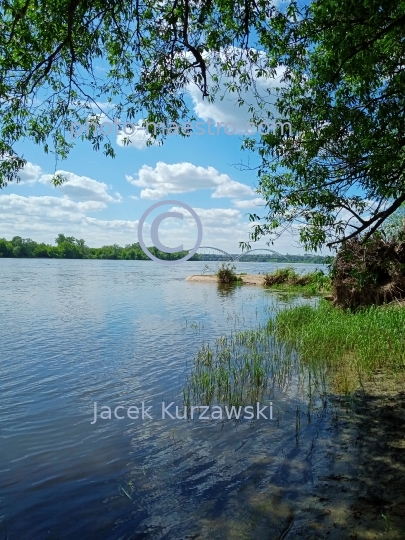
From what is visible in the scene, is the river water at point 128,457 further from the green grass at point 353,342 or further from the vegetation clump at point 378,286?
the vegetation clump at point 378,286

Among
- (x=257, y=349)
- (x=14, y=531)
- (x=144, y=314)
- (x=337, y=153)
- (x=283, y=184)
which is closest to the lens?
(x=14, y=531)

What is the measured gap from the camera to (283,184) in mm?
7594

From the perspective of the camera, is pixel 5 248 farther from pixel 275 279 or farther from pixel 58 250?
pixel 275 279

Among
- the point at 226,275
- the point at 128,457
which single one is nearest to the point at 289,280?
the point at 226,275

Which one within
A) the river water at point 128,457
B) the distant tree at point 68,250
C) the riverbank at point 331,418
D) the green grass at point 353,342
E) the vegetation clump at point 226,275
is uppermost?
the distant tree at point 68,250

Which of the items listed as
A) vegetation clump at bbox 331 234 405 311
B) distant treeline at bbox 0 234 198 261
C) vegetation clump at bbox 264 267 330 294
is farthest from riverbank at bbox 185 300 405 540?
distant treeline at bbox 0 234 198 261

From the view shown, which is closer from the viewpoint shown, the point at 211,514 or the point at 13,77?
the point at 211,514

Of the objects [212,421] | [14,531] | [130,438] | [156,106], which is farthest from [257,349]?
[14,531]

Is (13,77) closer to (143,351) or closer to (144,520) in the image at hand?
(144,520)

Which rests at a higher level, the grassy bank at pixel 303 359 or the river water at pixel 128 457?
the grassy bank at pixel 303 359

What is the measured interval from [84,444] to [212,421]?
2091 millimetres

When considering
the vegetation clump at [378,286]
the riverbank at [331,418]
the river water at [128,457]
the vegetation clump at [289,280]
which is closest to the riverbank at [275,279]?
the vegetation clump at [289,280]

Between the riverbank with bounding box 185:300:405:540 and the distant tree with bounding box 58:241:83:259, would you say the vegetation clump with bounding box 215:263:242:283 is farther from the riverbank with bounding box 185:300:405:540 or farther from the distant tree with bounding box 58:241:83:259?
the distant tree with bounding box 58:241:83:259

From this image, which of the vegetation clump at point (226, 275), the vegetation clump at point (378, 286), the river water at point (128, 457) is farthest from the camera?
the vegetation clump at point (226, 275)
